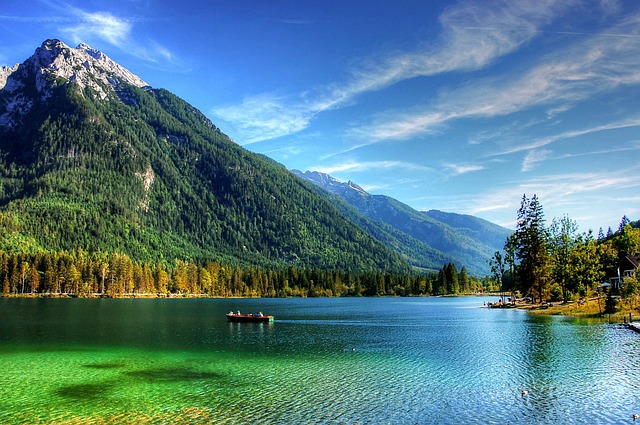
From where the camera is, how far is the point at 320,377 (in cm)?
4588

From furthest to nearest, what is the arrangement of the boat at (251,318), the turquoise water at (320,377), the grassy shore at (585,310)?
the boat at (251,318)
the grassy shore at (585,310)
the turquoise water at (320,377)

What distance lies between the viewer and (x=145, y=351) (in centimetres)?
6134

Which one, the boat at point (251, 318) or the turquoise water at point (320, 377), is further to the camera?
the boat at point (251, 318)

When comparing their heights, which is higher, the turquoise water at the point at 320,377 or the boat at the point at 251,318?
the turquoise water at the point at 320,377

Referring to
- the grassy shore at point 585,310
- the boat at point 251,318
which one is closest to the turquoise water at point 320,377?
the grassy shore at point 585,310

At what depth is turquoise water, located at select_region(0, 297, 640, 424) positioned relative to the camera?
1312 inches

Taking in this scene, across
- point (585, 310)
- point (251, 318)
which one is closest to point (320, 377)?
point (251, 318)

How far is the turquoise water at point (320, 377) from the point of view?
33.3m

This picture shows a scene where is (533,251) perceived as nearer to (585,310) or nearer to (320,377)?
(585,310)

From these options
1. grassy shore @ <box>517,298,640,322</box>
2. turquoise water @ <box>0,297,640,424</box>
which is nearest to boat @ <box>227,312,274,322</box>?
turquoise water @ <box>0,297,640,424</box>

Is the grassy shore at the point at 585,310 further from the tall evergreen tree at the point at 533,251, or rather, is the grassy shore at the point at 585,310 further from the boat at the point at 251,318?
the boat at the point at 251,318

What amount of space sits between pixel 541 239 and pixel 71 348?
124152mm

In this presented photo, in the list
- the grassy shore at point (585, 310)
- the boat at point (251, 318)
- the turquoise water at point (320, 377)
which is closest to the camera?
the turquoise water at point (320, 377)

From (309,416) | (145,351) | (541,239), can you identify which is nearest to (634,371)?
(309,416)
